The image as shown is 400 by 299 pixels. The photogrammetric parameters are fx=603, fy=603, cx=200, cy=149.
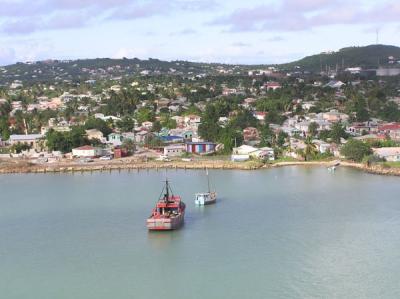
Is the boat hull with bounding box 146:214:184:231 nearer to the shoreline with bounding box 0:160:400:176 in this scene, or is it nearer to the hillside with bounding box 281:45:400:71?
the shoreline with bounding box 0:160:400:176

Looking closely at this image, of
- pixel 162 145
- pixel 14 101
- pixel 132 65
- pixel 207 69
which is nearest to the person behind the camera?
pixel 162 145

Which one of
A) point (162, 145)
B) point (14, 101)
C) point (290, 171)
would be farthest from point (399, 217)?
point (14, 101)

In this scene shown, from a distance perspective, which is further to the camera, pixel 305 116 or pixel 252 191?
pixel 305 116

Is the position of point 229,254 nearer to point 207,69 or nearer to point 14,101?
point 14,101

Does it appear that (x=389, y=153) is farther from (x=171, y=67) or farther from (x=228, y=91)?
(x=171, y=67)

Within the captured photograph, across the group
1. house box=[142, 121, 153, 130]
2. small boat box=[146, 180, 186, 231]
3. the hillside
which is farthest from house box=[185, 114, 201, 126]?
the hillside

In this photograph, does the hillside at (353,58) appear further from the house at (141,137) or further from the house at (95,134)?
the house at (95,134)

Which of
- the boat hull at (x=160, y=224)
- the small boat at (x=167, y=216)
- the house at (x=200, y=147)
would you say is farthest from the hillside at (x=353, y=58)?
the boat hull at (x=160, y=224)

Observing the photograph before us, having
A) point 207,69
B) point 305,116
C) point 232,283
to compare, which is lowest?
point 232,283
